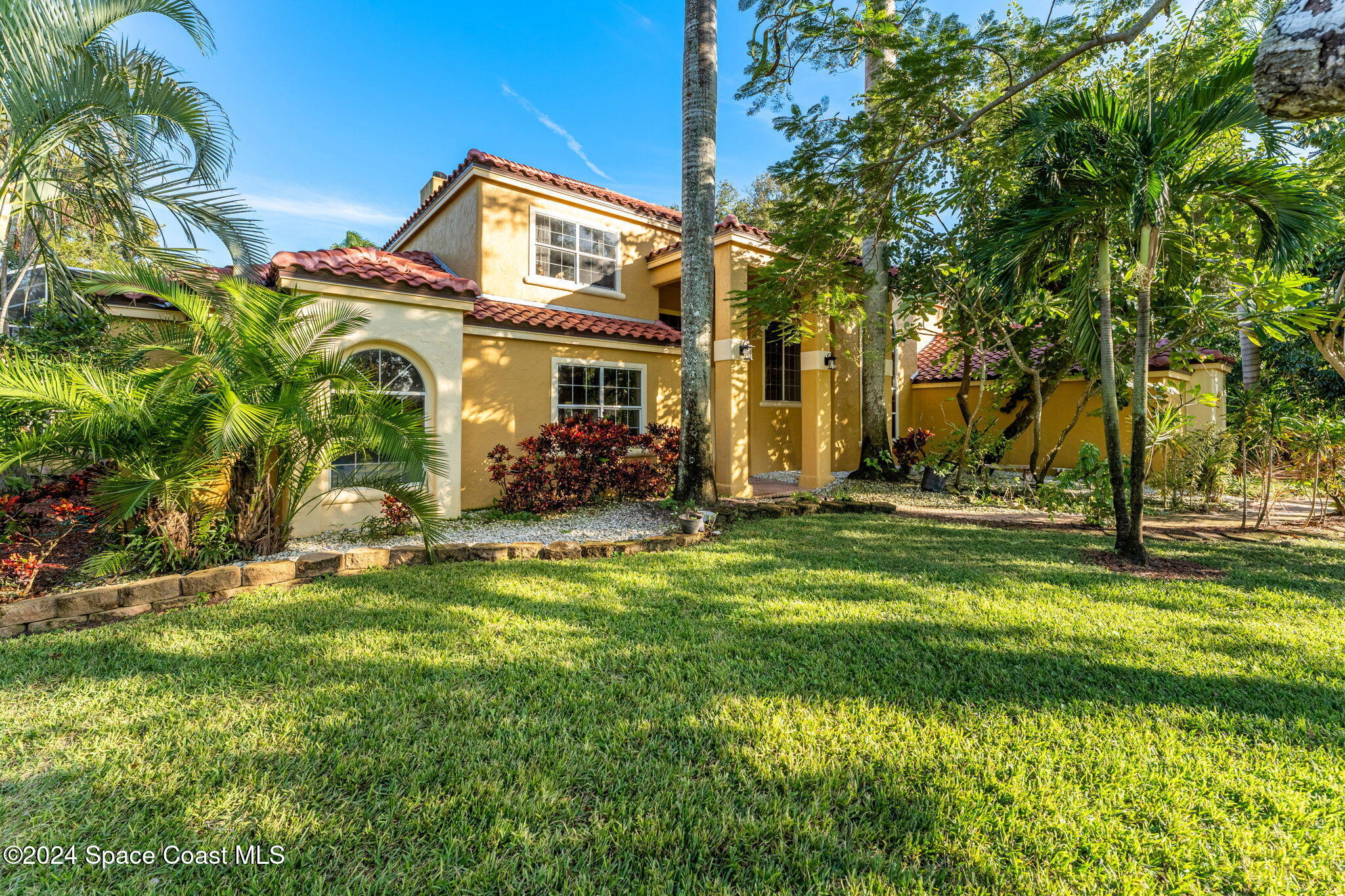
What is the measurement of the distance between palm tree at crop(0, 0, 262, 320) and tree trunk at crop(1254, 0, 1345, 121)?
745 cm

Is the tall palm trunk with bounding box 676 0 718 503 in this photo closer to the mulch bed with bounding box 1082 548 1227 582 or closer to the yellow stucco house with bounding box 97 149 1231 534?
the yellow stucco house with bounding box 97 149 1231 534

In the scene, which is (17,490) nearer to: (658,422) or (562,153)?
(658,422)

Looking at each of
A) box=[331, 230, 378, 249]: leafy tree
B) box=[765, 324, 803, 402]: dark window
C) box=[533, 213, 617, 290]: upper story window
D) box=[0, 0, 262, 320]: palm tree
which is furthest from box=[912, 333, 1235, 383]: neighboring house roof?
box=[331, 230, 378, 249]: leafy tree

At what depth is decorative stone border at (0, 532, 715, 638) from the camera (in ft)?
14.5

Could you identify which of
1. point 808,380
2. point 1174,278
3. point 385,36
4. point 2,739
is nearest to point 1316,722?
point 1174,278

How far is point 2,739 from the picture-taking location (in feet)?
9.41

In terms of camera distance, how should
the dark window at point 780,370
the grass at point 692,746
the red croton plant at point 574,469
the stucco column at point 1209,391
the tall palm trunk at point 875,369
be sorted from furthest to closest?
the dark window at point 780,370 < the stucco column at point 1209,391 < the tall palm trunk at point 875,369 < the red croton plant at point 574,469 < the grass at point 692,746

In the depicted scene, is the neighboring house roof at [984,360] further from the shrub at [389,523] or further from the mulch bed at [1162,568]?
the shrub at [389,523]

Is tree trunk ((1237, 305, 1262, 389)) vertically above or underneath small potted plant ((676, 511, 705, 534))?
above

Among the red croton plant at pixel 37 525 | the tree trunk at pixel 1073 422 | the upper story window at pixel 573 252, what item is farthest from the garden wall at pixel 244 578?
the tree trunk at pixel 1073 422

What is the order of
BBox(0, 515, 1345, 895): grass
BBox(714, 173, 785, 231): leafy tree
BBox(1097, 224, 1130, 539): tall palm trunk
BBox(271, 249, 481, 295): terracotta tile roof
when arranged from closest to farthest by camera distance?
BBox(0, 515, 1345, 895): grass → BBox(1097, 224, 1130, 539): tall palm trunk → BBox(271, 249, 481, 295): terracotta tile roof → BBox(714, 173, 785, 231): leafy tree

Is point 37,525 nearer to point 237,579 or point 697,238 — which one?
point 237,579

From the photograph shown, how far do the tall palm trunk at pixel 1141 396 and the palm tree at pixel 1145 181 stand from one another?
0.01 m

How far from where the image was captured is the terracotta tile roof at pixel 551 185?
423 inches
